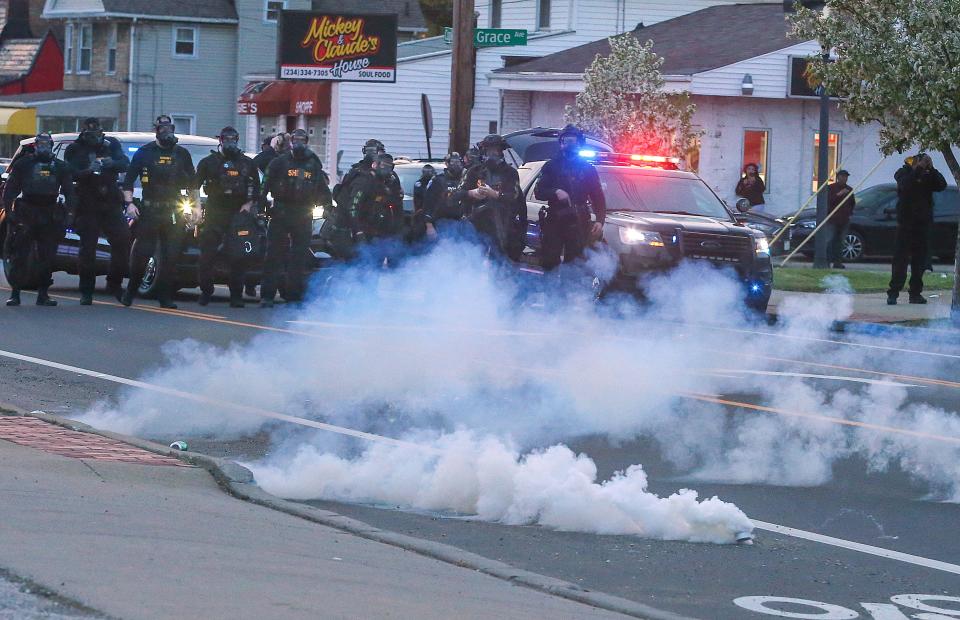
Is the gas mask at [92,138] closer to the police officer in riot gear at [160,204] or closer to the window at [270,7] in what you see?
the police officer in riot gear at [160,204]

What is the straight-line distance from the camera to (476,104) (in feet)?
145

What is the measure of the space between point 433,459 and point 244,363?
140 inches

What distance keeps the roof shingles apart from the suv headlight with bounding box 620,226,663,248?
1689cm

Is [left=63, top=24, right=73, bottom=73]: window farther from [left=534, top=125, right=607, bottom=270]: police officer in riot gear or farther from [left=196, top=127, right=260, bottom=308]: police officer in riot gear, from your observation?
[left=534, top=125, right=607, bottom=270]: police officer in riot gear

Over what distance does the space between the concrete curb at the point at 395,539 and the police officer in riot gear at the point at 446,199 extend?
8506 millimetres

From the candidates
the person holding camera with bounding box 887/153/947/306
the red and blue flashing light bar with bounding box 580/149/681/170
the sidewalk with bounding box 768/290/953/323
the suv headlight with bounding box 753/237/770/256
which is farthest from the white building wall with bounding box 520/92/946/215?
the suv headlight with bounding box 753/237/770/256

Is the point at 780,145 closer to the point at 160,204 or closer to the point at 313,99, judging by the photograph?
the point at 313,99

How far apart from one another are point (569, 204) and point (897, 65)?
433 cm

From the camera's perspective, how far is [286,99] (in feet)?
153

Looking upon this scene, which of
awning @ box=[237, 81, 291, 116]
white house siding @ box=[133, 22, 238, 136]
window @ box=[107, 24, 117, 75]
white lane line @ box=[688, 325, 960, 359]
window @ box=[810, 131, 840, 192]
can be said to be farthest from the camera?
window @ box=[107, 24, 117, 75]

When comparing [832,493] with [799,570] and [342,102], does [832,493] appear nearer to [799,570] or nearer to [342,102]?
[799,570]

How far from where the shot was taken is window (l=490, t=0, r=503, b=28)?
45.2 metres

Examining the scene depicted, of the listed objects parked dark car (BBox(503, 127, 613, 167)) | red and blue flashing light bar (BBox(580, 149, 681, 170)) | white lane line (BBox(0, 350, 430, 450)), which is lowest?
white lane line (BBox(0, 350, 430, 450))

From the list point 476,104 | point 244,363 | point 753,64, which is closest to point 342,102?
point 476,104
